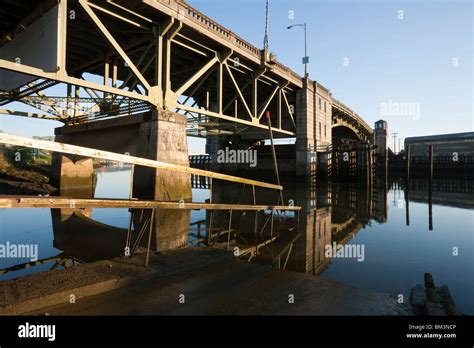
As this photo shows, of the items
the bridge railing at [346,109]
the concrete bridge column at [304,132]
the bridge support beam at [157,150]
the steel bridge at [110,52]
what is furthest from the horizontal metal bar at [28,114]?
the bridge railing at [346,109]

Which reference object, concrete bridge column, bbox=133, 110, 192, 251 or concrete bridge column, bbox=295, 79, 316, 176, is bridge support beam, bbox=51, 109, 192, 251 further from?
concrete bridge column, bbox=295, 79, 316, 176

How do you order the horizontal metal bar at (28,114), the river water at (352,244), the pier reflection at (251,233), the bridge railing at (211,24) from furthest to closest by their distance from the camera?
the horizontal metal bar at (28,114), the bridge railing at (211,24), the pier reflection at (251,233), the river water at (352,244)

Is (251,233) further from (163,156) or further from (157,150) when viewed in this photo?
(157,150)

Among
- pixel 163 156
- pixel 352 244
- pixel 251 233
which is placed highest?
pixel 163 156

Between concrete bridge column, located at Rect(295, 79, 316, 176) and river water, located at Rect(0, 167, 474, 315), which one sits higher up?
concrete bridge column, located at Rect(295, 79, 316, 176)

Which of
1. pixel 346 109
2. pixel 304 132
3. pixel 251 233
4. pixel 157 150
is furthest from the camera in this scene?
pixel 346 109

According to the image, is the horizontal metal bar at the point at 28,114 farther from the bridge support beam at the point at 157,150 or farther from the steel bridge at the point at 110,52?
the bridge support beam at the point at 157,150

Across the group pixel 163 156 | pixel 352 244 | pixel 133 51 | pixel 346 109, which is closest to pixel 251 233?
pixel 352 244

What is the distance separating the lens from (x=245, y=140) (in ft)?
130

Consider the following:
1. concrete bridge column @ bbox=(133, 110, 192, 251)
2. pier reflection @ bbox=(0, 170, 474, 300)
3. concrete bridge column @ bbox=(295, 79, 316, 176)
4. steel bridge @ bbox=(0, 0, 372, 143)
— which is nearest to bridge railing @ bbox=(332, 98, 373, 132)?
concrete bridge column @ bbox=(295, 79, 316, 176)

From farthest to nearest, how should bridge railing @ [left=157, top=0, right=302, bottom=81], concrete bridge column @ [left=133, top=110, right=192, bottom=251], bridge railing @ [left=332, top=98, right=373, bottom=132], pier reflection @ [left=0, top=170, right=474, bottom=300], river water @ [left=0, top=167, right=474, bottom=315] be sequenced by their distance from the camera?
bridge railing @ [left=332, top=98, right=373, bottom=132], bridge railing @ [left=157, top=0, right=302, bottom=81], concrete bridge column @ [left=133, top=110, right=192, bottom=251], pier reflection @ [left=0, top=170, right=474, bottom=300], river water @ [left=0, top=167, right=474, bottom=315]

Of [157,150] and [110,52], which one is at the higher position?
[110,52]
